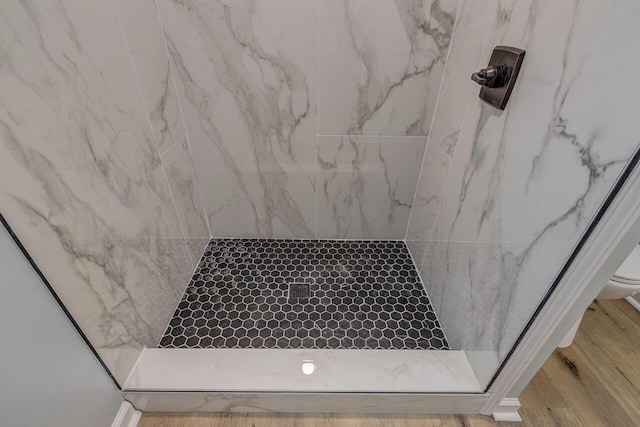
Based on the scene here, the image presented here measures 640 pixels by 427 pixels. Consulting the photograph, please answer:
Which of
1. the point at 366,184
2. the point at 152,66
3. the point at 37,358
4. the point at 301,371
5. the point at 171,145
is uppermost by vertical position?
the point at 152,66

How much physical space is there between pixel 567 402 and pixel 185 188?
66.5 inches

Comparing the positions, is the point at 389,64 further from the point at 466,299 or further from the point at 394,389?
the point at 394,389

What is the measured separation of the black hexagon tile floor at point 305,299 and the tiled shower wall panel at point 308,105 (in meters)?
0.13

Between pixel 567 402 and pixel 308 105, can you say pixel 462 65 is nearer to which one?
pixel 308 105

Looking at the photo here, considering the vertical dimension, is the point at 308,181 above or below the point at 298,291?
above

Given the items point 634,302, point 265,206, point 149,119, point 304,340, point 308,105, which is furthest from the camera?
point 265,206

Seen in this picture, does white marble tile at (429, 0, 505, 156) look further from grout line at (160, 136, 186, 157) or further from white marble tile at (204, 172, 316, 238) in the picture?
grout line at (160, 136, 186, 157)

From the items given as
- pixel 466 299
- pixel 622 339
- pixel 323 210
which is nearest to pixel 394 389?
pixel 466 299

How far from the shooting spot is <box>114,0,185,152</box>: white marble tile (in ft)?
3.12

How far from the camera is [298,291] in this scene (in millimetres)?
1369

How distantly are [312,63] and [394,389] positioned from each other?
4.00 feet

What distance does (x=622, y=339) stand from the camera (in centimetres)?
126

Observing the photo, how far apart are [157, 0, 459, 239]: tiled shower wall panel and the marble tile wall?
0.16 meters

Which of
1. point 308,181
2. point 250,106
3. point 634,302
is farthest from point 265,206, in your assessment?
point 634,302
